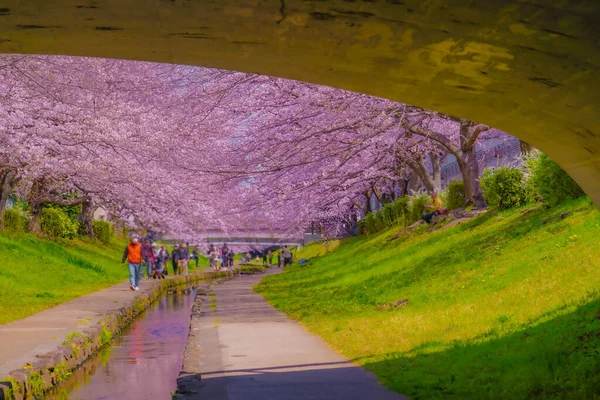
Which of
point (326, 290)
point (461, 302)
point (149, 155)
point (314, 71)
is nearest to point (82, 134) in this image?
point (149, 155)

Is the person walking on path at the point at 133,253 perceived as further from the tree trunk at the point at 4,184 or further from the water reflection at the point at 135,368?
the tree trunk at the point at 4,184

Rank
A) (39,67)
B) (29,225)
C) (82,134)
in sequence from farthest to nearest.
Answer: (29,225), (82,134), (39,67)

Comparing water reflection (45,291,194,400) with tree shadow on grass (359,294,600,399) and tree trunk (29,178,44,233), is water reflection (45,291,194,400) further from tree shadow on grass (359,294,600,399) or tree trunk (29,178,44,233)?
tree trunk (29,178,44,233)

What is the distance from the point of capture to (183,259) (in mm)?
40344

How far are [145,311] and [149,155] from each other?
924cm

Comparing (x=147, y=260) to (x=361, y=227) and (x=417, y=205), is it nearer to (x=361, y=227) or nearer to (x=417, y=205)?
(x=417, y=205)

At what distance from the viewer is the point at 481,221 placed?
20656mm

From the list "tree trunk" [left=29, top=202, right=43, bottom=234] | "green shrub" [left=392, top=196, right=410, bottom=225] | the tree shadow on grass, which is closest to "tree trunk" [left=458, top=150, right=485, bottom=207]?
"green shrub" [left=392, top=196, right=410, bottom=225]

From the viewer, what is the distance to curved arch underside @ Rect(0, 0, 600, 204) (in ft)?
14.4

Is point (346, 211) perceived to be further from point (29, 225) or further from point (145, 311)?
point (145, 311)

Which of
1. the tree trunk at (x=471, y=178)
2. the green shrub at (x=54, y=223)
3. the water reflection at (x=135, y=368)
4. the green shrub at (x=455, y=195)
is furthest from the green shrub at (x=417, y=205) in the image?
the green shrub at (x=54, y=223)

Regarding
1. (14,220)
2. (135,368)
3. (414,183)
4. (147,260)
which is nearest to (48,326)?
(135,368)

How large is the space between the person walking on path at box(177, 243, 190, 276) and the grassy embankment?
2095 centimetres

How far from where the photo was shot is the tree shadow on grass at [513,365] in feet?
22.1
